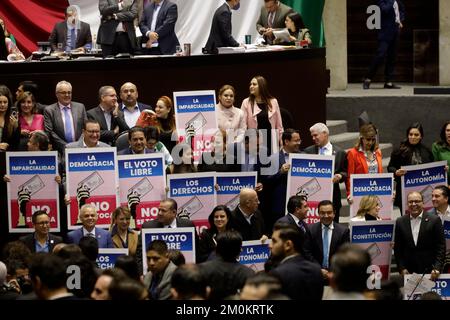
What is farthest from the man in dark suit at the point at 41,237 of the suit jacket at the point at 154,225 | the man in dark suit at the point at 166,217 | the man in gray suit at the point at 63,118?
the man in gray suit at the point at 63,118

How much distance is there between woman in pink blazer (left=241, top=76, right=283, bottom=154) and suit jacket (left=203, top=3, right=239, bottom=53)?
127 centimetres

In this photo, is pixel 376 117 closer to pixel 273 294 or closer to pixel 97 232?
pixel 97 232

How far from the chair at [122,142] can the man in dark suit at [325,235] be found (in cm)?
229

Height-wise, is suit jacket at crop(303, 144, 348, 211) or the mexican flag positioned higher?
the mexican flag

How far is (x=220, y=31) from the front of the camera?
698 inches

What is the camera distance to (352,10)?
887 inches

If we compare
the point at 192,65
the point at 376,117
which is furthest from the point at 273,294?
the point at 376,117

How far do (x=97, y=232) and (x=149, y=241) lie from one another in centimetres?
92

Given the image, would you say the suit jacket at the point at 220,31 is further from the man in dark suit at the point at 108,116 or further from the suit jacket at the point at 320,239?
the suit jacket at the point at 320,239

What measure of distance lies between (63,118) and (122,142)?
0.80 m

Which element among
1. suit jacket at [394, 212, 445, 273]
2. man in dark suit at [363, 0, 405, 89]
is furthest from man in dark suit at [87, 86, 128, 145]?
man in dark suit at [363, 0, 405, 89]

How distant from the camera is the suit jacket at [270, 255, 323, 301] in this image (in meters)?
10.2

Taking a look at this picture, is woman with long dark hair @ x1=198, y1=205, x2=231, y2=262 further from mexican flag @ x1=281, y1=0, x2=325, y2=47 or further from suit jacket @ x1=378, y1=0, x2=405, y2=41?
suit jacket @ x1=378, y1=0, x2=405, y2=41

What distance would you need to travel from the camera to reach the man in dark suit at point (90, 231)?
13.8 metres
